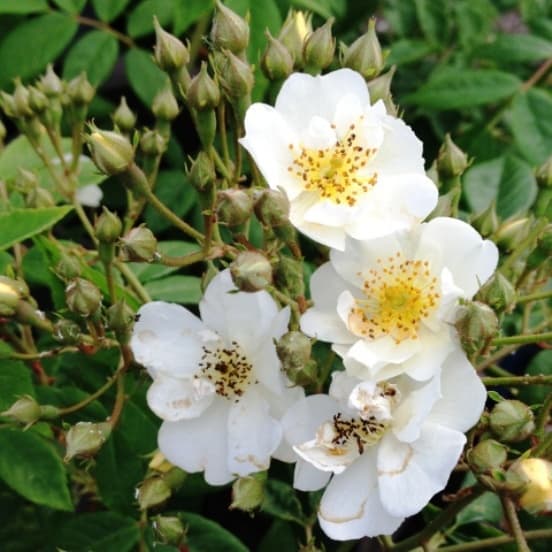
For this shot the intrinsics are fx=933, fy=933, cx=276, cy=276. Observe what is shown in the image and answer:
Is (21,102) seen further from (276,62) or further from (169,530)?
(169,530)

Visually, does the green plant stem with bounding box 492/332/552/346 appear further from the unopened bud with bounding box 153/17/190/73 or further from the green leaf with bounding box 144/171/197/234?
the green leaf with bounding box 144/171/197/234

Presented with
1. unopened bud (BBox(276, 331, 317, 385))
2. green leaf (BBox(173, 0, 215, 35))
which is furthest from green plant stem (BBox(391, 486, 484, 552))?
green leaf (BBox(173, 0, 215, 35))

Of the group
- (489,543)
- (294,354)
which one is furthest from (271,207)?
(489,543)

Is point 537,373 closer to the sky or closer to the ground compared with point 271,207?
closer to the ground

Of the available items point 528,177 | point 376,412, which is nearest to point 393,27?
point 528,177

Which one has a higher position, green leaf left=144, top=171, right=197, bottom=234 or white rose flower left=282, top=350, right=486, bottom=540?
white rose flower left=282, top=350, right=486, bottom=540

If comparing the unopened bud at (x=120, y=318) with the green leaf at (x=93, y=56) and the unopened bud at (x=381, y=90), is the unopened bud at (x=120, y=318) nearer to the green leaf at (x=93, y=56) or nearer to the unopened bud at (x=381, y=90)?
the unopened bud at (x=381, y=90)
